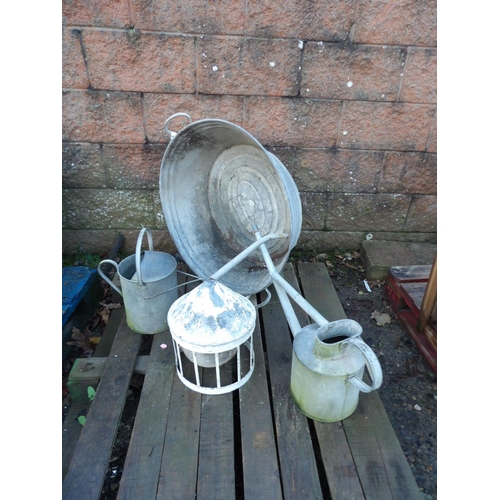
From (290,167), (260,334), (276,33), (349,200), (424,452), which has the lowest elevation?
(424,452)

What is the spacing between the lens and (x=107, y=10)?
2.48 metres

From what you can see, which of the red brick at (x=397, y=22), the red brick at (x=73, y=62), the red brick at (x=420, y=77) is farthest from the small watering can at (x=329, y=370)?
the red brick at (x=73, y=62)

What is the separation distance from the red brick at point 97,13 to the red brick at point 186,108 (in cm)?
48

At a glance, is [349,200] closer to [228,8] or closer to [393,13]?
[393,13]

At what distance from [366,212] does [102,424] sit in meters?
2.49

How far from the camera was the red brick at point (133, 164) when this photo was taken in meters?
2.90

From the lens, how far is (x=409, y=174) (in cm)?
309

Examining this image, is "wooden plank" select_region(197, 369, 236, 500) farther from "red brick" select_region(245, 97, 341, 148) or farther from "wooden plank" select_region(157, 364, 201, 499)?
"red brick" select_region(245, 97, 341, 148)

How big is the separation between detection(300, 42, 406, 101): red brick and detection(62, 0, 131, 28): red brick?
1235 mm

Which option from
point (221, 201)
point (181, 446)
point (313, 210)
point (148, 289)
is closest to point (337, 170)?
point (313, 210)

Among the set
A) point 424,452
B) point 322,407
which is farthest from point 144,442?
point 424,452

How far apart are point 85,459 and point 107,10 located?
2.62 metres

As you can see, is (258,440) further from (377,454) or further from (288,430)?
(377,454)

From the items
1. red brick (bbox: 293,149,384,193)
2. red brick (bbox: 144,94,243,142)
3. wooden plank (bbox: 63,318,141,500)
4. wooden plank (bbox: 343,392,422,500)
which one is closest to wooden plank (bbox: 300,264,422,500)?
wooden plank (bbox: 343,392,422,500)
